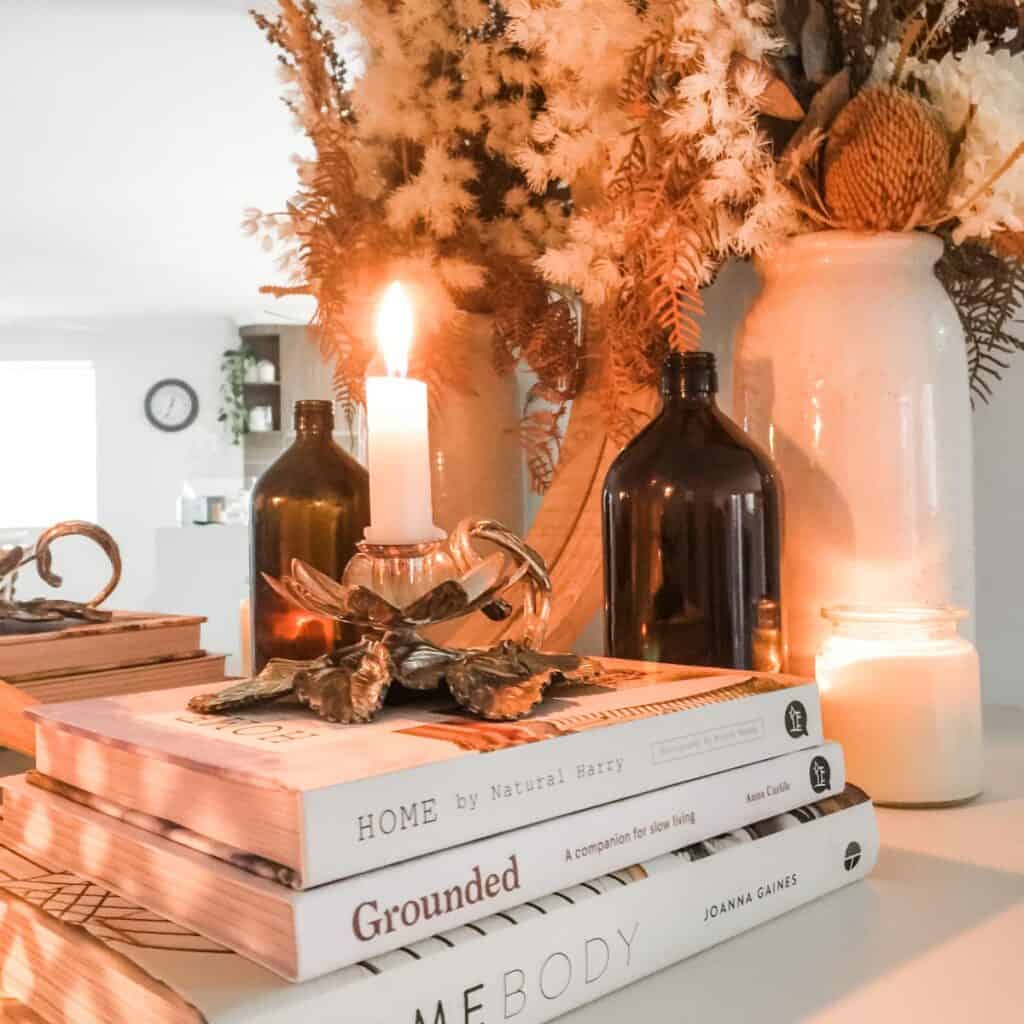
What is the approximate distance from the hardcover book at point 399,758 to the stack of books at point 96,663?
0.90ft

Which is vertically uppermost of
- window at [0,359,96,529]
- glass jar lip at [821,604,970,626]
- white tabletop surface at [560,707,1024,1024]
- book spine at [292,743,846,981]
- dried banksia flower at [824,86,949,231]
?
window at [0,359,96,529]

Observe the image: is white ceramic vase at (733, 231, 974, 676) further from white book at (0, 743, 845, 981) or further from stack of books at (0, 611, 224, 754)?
stack of books at (0, 611, 224, 754)

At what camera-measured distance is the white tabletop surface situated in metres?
0.38

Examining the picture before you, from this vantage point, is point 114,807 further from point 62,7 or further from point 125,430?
point 125,430

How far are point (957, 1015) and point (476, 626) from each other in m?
0.60

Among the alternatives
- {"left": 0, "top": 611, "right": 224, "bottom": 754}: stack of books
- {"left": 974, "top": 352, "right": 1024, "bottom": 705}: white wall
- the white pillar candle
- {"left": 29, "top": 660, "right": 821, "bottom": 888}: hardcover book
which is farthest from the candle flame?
{"left": 974, "top": 352, "right": 1024, "bottom": 705}: white wall

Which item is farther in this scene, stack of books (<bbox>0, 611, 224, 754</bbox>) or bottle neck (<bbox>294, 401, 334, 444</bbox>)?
bottle neck (<bbox>294, 401, 334, 444</bbox>)

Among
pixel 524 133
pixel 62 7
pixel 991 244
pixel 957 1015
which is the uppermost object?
pixel 62 7

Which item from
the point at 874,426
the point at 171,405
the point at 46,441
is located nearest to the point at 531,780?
the point at 874,426

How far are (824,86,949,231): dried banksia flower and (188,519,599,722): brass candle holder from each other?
0.37 m

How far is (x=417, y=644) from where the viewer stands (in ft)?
1.56

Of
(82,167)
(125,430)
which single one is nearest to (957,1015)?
(82,167)

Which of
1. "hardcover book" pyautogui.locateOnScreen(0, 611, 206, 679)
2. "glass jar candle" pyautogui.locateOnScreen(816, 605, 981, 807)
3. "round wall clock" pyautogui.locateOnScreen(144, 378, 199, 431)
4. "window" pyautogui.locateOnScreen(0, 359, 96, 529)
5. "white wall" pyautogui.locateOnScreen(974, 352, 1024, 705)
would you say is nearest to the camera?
"glass jar candle" pyautogui.locateOnScreen(816, 605, 981, 807)

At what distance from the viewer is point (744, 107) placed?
69 centimetres
